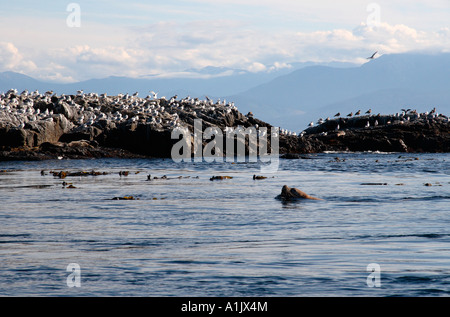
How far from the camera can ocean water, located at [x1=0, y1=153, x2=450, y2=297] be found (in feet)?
39.6

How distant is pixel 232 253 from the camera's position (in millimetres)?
15297

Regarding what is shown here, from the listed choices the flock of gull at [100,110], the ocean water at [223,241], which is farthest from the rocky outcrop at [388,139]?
the ocean water at [223,241]

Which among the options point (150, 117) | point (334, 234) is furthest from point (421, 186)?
point (150, 117)

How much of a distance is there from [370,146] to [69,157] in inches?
1765
